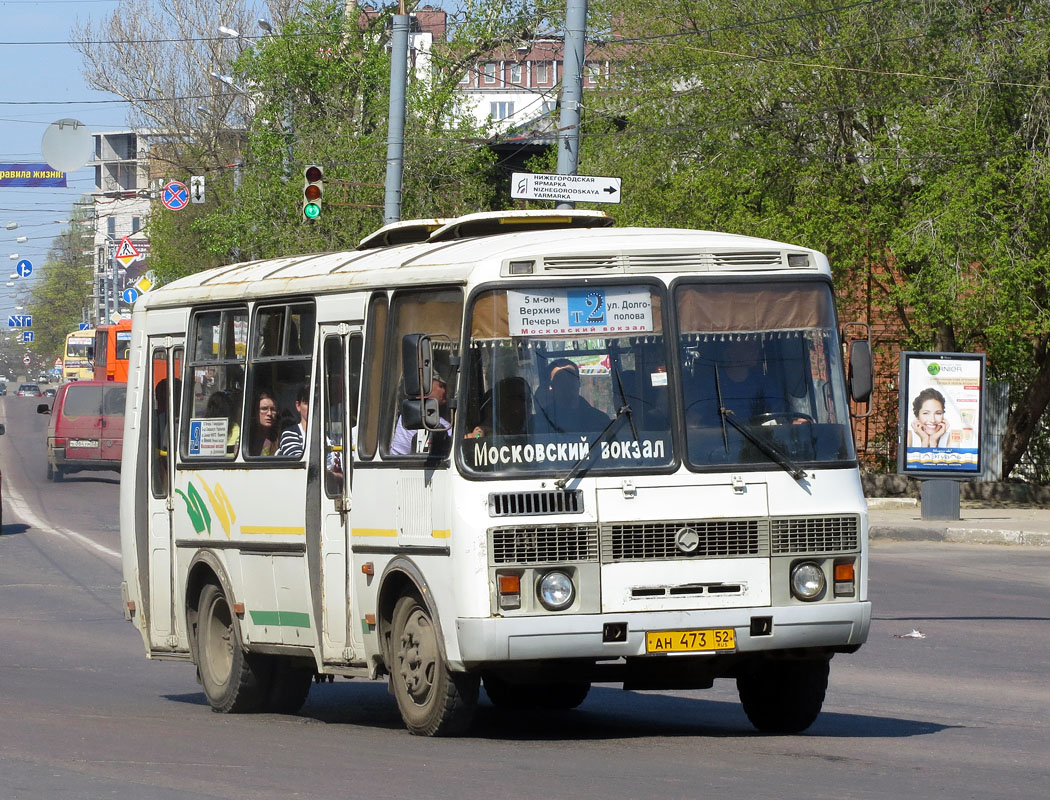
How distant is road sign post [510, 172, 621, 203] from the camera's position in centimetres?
1775

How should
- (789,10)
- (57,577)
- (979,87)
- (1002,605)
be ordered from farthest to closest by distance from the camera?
(789,10)
(979,87)
(57,577)
(1002,605)

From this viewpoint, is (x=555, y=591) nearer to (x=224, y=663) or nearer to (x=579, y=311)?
(x=579, y=311)

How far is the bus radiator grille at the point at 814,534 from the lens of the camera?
31.2 feet

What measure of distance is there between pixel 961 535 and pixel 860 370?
57.2 ft

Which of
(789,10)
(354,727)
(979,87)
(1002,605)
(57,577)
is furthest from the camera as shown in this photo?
(789,10)

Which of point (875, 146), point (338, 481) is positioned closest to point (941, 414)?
point (875, 146)

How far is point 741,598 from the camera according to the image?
30.9ft

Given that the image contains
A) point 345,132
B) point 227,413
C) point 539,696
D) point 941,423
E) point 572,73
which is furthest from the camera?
point 345,132

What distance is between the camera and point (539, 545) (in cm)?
923

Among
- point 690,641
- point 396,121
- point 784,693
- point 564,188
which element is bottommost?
point 784,693

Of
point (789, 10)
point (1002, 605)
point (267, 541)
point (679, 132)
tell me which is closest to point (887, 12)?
point (789, 10)

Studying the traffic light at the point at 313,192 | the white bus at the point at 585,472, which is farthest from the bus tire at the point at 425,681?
the traffic light at the point at 313,192

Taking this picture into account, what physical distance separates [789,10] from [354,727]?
80.9 ft

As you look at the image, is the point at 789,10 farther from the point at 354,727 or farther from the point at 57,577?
the point at 354,727
